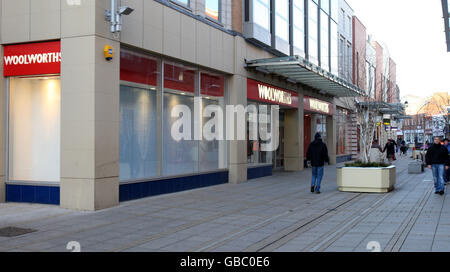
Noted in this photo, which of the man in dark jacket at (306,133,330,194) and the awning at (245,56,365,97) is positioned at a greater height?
the awning at (245,56,365,97)

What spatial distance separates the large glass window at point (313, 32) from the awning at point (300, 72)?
1.75 metres

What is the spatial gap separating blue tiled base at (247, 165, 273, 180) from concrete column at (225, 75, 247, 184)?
889mm

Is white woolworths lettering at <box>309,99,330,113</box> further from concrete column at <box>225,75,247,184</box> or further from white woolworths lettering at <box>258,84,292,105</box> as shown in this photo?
concrete column at <box>225,75,247,184</box>

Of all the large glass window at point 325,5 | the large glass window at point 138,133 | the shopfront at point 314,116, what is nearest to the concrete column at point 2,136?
the large glass window at point 138,133

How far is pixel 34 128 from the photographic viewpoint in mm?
11625

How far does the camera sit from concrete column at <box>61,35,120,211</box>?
33.8 ft

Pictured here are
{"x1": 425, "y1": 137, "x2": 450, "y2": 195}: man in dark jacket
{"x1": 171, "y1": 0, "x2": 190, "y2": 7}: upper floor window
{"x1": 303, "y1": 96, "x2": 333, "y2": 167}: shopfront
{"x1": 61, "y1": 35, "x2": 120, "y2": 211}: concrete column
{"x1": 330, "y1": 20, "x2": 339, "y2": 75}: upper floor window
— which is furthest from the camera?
{"x1": 330, "y1": 20, "x2": 339, "y2": 75}: upper floor window

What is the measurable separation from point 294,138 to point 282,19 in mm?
6301

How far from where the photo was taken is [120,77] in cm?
1171

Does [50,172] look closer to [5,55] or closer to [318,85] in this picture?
[5,55]

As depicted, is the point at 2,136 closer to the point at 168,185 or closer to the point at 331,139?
the point at 168,185

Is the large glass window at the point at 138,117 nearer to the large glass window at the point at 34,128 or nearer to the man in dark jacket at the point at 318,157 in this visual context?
the large glass window at the point at 34,128

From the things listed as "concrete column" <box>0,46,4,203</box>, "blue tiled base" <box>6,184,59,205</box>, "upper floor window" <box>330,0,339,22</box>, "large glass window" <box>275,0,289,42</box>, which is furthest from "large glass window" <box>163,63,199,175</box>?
"upper floor window" <box>330,0,339,22</box>

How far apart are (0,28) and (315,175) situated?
31.8 feet
